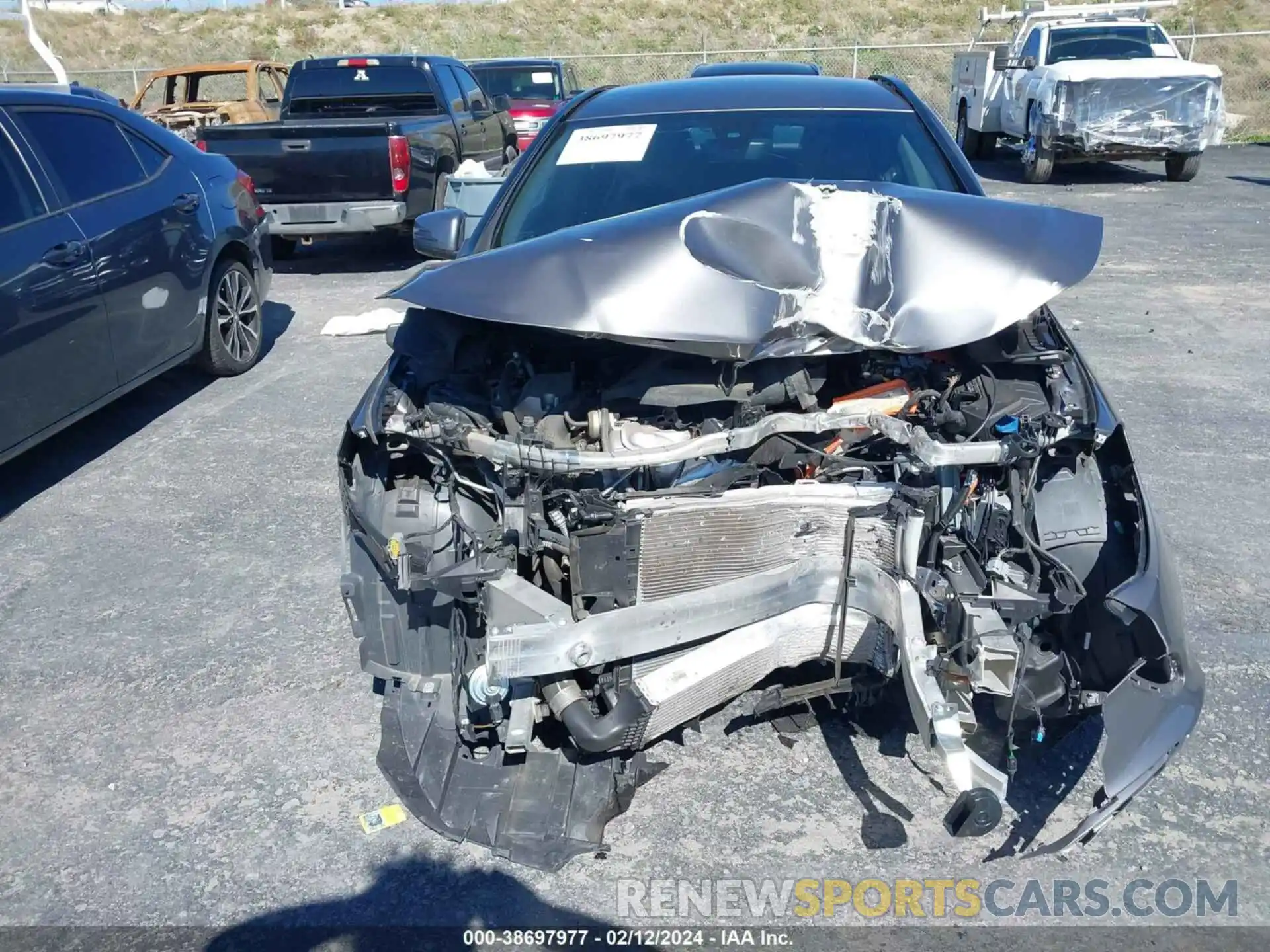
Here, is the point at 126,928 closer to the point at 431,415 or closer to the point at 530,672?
the point at 530,672

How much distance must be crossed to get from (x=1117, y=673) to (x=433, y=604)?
1.80 metres

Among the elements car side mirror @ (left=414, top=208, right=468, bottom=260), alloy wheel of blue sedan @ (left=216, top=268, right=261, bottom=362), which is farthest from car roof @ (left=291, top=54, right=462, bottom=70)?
car side mirror @ (left=414, top=208, right=468, bottom=260)

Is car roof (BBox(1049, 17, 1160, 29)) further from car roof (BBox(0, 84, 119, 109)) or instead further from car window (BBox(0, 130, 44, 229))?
car window (BBox(0, 130, 44, 229))

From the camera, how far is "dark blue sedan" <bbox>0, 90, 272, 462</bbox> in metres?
4.41

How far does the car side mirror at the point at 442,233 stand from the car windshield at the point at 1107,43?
12.4 metres

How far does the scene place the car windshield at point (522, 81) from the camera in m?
14.4

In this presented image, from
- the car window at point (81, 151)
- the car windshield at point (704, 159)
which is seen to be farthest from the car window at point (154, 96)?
the car windshield at point (704, 159)

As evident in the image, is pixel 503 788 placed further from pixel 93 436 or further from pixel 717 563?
pixel 93 436

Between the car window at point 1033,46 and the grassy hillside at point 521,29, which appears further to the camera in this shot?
the grassy hillside at point 521,29

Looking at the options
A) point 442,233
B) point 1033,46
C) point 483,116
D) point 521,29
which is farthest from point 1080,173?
point 521,29

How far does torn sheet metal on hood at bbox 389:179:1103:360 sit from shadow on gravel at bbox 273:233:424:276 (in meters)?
7.22

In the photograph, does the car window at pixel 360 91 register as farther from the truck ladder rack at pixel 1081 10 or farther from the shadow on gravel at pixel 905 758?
the truck ladder rack at pixel 1081 10

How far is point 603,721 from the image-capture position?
2410mm

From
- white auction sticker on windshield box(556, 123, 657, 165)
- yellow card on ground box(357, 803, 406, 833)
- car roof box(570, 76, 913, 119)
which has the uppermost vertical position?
car roof box(570, 76, 913, 119)
